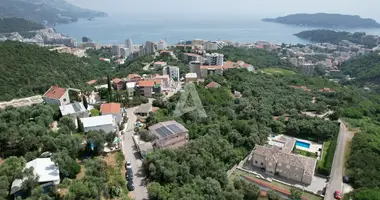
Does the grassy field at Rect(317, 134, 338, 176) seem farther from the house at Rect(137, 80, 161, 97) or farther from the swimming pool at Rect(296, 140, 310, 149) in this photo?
the house at Rect(137, 80, 161, 97)

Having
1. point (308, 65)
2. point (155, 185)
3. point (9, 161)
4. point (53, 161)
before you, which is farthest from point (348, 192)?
point (308, 65)

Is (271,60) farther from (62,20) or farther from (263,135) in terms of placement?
(62,20)

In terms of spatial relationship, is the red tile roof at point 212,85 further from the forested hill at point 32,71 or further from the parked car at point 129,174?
the parked car at point 129,174

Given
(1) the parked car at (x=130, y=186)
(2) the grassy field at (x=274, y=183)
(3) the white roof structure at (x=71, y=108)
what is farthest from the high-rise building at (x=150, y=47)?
(1) the parked car at (x=130, y=186)

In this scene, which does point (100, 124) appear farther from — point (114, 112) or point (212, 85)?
point (212, 85)

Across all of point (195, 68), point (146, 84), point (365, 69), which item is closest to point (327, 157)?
point (146, 84)

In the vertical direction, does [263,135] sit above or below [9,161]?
below
